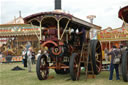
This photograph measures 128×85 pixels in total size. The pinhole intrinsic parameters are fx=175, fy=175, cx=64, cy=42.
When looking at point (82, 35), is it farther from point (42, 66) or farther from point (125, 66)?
point (125, 66)

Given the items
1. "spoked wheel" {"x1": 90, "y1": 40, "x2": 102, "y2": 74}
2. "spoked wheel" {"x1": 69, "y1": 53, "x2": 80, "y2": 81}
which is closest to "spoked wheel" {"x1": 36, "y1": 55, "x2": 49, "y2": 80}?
"spoked wheel" {"x1": 69, "y1": 53, "x2": 80, "y2": 81}

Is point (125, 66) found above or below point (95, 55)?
below

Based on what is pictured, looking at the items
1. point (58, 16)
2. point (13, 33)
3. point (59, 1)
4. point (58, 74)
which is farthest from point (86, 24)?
point (59, 1)

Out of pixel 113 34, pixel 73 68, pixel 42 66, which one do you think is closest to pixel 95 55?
pixel 73 68

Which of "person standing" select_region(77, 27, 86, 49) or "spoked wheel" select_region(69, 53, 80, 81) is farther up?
"person standing" select_region(77, 27, 86, 49)

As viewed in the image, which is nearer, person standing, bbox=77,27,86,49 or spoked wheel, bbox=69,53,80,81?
spoked wheel, bbox=69,53,80,81

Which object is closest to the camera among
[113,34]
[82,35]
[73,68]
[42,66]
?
[73,68]

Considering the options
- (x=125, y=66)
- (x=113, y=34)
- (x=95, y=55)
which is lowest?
(x=125, y=66)

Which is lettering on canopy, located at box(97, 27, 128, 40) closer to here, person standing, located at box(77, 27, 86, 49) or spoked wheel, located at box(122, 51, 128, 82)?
person standing, located at box(77, 27, 86, 49)

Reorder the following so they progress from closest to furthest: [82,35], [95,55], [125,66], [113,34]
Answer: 1. [125,66]
2. [95,55]
3. [82,35]
4. [113,34]

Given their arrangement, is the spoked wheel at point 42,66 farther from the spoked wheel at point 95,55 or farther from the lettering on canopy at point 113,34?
the lettering on canopy at point 113,34

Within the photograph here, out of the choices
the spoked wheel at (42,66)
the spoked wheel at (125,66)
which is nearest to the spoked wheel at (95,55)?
the spoked wheel at (125,66)

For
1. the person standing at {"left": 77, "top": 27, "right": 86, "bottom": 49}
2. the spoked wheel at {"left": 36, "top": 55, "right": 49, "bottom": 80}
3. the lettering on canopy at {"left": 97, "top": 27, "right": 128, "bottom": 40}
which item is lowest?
the spoked wheel at {"left": 36, "top": 55, "right": 49, "bottom": 80}

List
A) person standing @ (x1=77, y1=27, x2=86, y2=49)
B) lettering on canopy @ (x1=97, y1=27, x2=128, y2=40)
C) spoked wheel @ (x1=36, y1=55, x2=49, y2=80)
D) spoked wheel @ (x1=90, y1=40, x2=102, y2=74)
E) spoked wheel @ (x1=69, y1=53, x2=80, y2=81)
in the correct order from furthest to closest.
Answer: lettering on canopy @ (x1=97, y1=27, x2=128, y2=40)
person standing @ (x1=77, y1=27, x2=86, y2=49)
spoked wheel @ (x1=90, y1=40, x2=102, y2=74)
spoked wheel @ (x1=36, y1=55, x2=49, y2=80)
spoked wheel @ (x1=69, y1=53, x2=80, y2=81)
